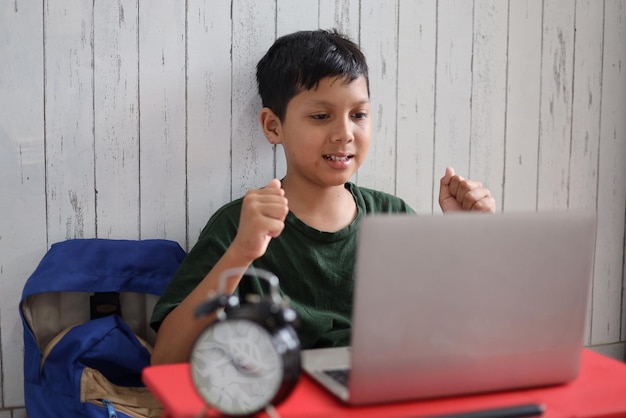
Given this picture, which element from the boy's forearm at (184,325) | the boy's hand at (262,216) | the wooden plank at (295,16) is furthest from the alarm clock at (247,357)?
the wooden plank at (295,16)

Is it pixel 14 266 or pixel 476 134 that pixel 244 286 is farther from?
pixel 476 134

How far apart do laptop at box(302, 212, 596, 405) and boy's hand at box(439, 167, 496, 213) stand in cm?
53

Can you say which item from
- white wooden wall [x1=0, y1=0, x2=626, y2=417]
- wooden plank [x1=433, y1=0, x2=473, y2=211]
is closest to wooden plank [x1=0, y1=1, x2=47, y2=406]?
white wooden wall [x1=0, y1=0, x2=626, y2=417]

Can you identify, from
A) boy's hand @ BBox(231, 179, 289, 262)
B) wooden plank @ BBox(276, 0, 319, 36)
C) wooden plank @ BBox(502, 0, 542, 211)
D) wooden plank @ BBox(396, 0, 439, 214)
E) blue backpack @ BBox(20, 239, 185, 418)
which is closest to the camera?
boy's hand @ BBox(231, 179, 289, 262)

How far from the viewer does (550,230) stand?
88 cm

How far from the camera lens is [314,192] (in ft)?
5.19

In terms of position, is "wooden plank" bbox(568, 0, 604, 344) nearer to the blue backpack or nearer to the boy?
the boy

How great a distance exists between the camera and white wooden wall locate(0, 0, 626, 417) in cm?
153

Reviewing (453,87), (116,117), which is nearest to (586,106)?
(453,87)

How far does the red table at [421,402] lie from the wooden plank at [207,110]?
0.75m

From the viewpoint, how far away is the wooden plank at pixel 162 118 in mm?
1589

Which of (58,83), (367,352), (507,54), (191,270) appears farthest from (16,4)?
(507,54)

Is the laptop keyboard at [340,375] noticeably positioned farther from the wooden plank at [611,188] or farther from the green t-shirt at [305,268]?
the wooden plank at [611,188]

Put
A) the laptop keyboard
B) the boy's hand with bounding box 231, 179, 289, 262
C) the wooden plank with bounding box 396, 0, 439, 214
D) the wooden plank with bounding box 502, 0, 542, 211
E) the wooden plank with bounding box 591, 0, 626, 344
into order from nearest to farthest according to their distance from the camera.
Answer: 1. the laptop keyboard
2. the boy's hand with bounding box 231, 179, 289, 262
3. the wooden plank with bounding box 396, 0, 439, 214
4. the wooden plank with bounding box 502, 0, 542, 211
5. the wooden plank with bounding box 591, 0, 626, 344
